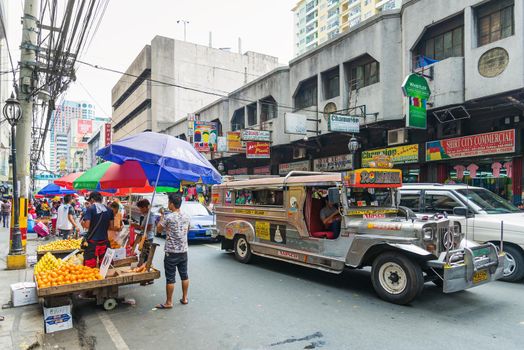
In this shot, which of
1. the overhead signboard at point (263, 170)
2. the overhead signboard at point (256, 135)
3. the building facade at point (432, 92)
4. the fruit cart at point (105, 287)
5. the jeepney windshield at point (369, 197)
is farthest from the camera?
the overhead signboard at point (263, 170)

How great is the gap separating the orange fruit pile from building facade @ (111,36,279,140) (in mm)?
36246

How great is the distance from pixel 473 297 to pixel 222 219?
6.21 m

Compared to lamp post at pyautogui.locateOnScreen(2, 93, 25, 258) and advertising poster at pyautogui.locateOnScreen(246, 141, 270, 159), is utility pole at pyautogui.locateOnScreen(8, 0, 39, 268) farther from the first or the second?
advertising poster at pyautogui.locateOnScreen(246, 141, 270, 159)

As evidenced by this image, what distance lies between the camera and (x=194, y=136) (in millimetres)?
25109

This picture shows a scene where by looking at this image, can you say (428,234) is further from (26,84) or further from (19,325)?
(26,84)

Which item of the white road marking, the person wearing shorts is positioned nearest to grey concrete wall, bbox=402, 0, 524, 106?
the person wearing shorts

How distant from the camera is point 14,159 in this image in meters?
8.53

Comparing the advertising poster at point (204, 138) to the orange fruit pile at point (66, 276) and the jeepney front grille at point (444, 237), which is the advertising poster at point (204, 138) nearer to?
the orange fruit pile at point (66, 276)

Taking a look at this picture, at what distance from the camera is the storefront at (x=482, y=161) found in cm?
1231

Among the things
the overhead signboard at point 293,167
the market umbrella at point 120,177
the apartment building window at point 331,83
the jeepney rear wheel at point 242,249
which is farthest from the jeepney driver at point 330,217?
the overhead signboard at point 293,167

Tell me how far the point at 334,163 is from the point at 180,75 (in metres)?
29.7

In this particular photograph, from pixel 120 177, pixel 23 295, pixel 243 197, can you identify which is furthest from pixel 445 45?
pixel 23 295

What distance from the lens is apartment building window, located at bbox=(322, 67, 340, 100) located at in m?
18.2

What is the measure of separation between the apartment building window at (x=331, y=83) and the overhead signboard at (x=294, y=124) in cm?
227
